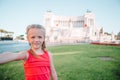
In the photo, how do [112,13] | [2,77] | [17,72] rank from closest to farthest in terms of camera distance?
[2,77], [17,72], [112,13]

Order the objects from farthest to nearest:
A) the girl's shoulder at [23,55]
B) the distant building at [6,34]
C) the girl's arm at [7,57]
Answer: the distant building at [6,34]
the girl's shoulder at [23,55]
the girl's arm at [7,57]

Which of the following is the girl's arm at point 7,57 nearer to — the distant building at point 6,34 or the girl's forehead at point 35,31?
the girl's forehead at point 35,31

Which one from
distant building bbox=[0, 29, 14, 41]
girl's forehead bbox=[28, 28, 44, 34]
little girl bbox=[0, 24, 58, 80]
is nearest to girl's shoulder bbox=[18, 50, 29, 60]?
little girl bbox=[0, 24, 58, 80]

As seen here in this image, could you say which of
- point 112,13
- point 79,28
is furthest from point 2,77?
point 79,28

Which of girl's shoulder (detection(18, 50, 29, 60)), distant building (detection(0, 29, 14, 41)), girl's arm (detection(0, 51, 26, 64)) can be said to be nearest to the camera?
girl's arm (detection(0, 51, 26, 64))

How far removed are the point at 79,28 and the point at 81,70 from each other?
681 inches

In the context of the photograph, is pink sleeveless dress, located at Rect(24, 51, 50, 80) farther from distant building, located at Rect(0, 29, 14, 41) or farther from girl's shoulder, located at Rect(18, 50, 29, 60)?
distant building, located at Rect(0, 29, 14, 41)

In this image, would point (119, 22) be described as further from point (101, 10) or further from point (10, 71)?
point (10, 71)

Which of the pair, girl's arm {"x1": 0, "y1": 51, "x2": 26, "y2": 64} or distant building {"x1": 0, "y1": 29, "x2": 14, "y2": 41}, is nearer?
girl's arm {"x1": 0, "y1": 51, "x2": 26, "y2": 64}

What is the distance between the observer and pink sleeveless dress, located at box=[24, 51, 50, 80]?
113cm

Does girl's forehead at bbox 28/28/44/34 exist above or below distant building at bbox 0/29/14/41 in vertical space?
below

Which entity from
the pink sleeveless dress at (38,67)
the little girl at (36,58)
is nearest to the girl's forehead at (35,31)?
the little girl at (36,58)

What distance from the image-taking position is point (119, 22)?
3.49 m

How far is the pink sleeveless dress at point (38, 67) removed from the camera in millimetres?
1130
